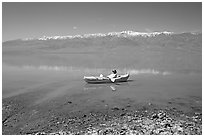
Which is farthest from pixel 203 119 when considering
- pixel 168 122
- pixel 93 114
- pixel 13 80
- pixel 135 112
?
pixel 13 80

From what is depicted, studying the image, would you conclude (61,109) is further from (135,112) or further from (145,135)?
(145,135)

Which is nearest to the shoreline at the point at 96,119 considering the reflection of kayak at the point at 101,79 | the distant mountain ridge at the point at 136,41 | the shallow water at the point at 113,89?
the shallow water at the point at 113,89

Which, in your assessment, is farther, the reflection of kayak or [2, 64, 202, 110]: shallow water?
the reflection of kayak

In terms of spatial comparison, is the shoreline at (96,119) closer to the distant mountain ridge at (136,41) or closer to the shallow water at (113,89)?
the shallow water at (113,89)

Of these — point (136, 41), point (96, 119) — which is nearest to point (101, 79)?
point (96, 119)

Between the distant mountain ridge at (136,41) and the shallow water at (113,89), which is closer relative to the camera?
the shallow water at (113,89)

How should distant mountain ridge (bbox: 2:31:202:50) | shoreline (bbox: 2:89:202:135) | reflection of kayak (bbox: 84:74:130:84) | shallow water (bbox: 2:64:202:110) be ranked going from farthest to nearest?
1. distant mountain ridge (bbox: 2:31:202:50)
2. reflection of kayak (bbox: 84:74:130:84)
3. shallow water (bbox: 2:64:202:110)
4. shoreline (bbox: 2:89:202:135)

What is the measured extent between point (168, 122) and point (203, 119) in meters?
1.37

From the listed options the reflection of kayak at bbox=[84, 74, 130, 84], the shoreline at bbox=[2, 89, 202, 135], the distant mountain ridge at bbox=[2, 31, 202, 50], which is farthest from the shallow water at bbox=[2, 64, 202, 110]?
the distant mountain ridge at bbox=[2, 31, 202, 50]

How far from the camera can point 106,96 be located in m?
11.7

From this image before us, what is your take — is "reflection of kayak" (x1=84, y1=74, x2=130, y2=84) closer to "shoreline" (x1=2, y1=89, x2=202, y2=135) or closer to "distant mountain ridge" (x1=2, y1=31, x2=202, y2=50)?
"shoreline" (x1=2, y1=89, x2=202, y2=135)

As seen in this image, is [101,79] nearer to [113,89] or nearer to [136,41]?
[113,89]

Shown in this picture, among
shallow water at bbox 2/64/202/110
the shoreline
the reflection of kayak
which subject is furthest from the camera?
the reflection of kayak

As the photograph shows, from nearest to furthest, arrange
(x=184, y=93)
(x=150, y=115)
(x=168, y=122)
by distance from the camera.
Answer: (x=168, y=122), (x=150, y=115), (x=184, y=93)
